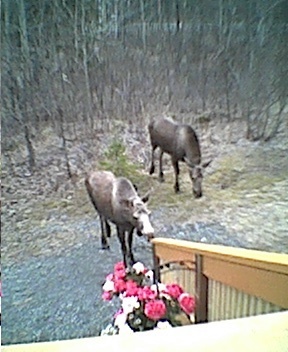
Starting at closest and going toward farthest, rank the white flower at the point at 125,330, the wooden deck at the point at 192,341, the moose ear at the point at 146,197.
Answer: the wooden deck at the point at 192,341, the white flower at the point at 125,330, the moose ear at the point at 146,197

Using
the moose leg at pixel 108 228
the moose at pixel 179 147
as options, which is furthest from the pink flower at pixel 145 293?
the moose at pixel 179 147

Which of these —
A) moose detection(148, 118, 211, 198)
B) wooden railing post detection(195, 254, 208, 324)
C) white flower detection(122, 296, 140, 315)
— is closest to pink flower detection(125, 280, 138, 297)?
white flower detection(122, 296, 140, 315)

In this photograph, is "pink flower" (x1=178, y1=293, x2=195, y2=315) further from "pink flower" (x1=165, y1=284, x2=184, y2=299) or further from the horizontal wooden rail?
the horizontal wooden rail

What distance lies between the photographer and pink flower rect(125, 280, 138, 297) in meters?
1.72

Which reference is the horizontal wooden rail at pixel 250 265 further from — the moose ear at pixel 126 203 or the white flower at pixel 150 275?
the moose ear at pixel 126 203

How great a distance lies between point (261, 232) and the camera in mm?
1870

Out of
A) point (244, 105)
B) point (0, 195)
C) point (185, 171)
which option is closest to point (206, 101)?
point (244, 105)

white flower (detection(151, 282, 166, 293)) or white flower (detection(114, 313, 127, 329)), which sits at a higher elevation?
white flower (detection(151, 282, 166, 293))

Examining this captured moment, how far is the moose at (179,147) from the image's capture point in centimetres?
176

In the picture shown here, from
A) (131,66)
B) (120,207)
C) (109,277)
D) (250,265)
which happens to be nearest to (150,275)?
(109,277)

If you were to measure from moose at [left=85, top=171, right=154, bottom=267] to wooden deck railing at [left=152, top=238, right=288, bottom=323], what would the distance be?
9 cm

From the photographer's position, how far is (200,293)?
1.85 meters

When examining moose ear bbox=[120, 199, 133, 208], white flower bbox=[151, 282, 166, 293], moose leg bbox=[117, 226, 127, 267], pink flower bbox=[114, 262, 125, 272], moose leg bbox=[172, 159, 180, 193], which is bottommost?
white flower bbox=[151, 282, 166, 293]

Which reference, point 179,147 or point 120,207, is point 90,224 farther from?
point 179,147
